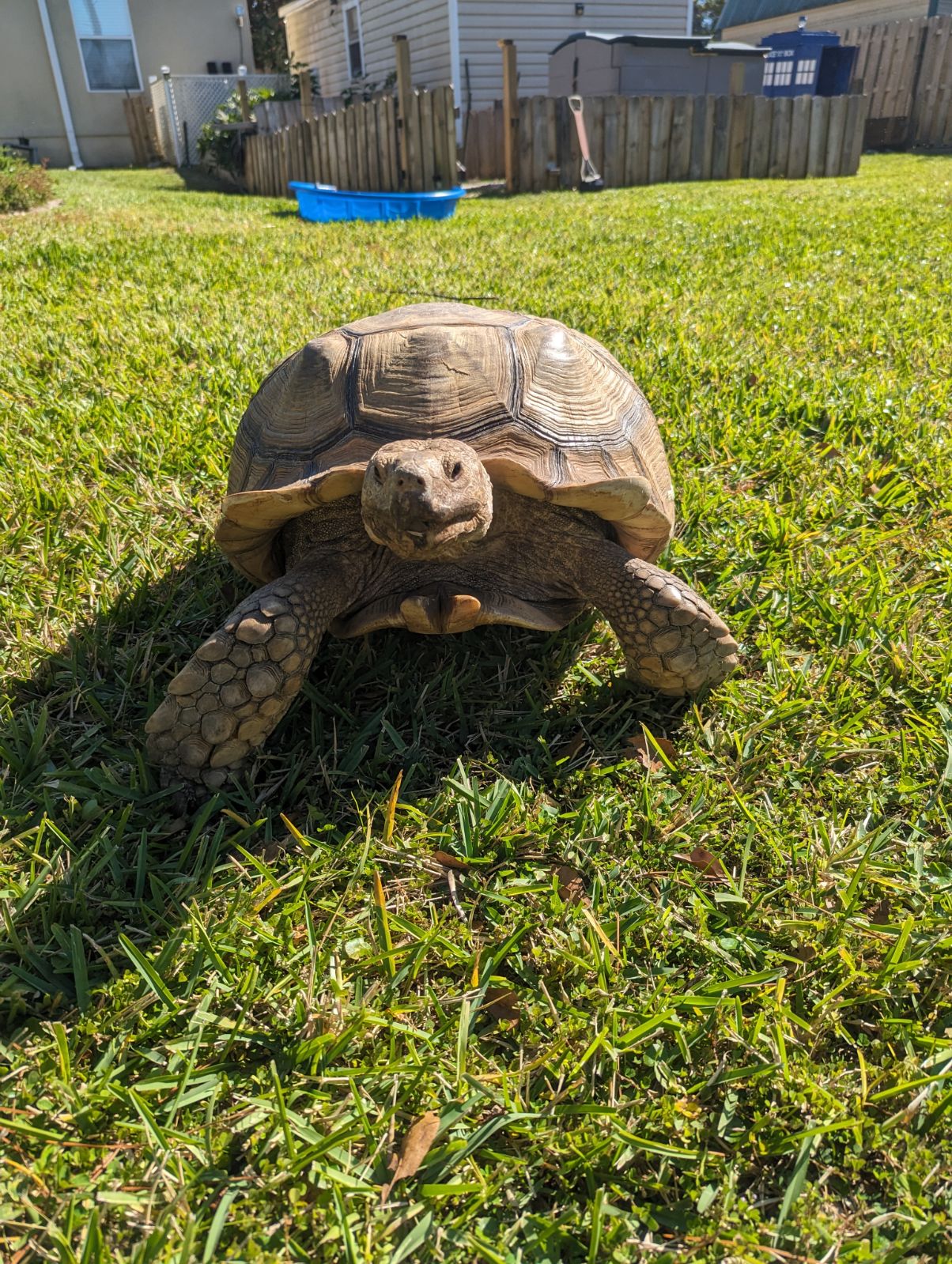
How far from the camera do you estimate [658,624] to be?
201 cm

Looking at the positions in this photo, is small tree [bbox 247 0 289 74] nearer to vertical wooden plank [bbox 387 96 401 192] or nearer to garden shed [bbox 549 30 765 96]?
garden shed [bbox 549 30 765 96]

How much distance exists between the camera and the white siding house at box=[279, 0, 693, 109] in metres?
14.7

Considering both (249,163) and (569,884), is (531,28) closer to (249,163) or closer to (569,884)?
(249,163)

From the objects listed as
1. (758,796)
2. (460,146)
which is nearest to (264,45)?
(460,146)

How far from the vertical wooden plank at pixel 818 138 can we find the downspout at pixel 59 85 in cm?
1686

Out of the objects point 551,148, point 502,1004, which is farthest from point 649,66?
point 502,1004

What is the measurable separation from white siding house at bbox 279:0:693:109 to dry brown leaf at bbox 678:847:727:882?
15881 millimetres

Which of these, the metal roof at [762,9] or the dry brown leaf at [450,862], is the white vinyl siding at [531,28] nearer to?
the metal roof at [762,9]

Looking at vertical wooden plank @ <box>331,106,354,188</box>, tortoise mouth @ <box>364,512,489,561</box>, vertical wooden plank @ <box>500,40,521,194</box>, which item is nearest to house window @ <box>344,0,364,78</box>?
vertical wooden plank @ <box>331,106,354,188</box>

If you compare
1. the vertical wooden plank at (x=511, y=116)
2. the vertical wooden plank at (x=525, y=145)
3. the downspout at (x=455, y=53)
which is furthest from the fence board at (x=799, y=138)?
the downspout at (x=455, y=53)

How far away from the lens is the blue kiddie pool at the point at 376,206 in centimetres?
917

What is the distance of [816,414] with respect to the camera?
3.61 meters

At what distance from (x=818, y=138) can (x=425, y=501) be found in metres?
13.7

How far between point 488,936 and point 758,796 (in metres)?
0.71
